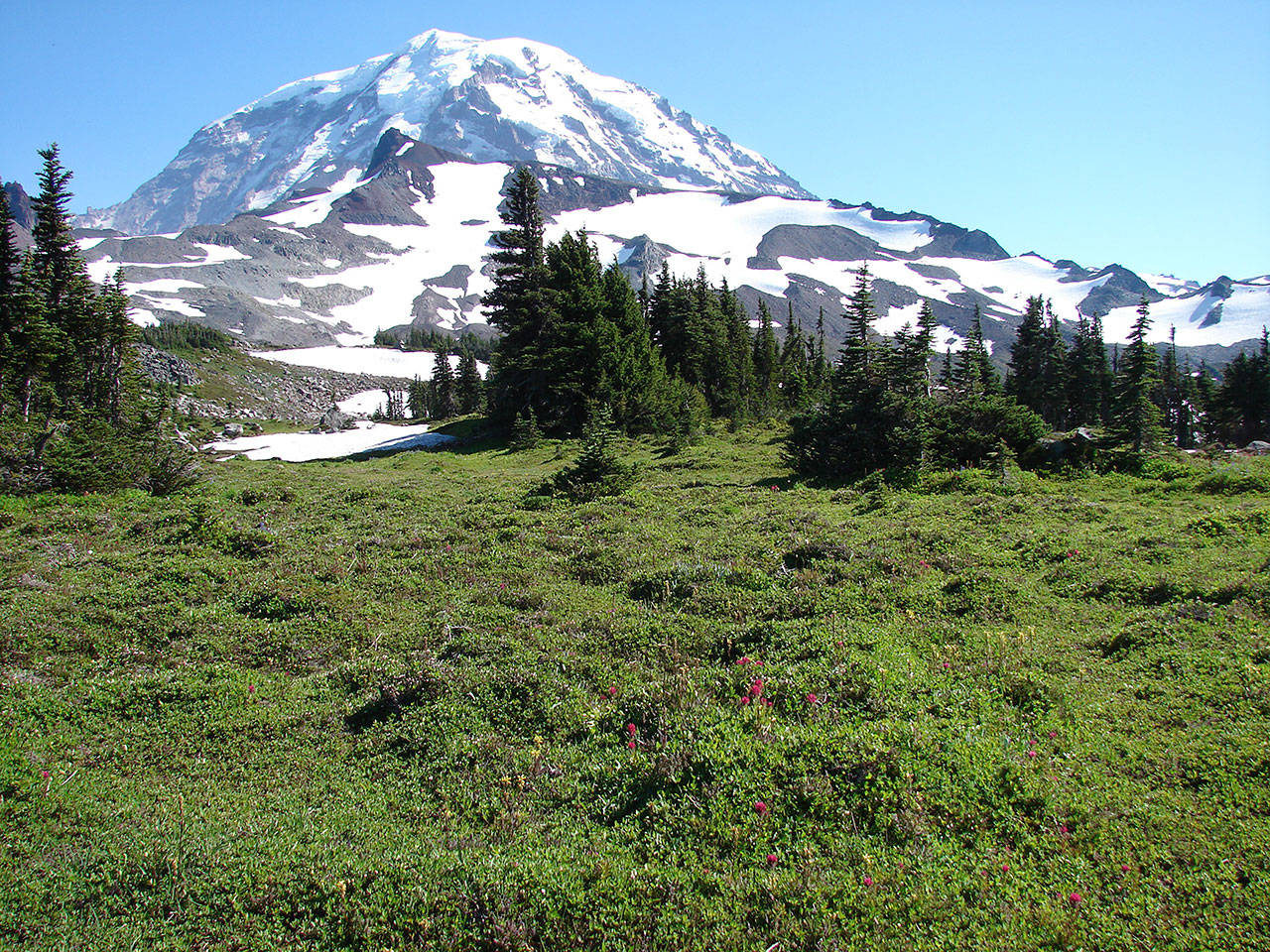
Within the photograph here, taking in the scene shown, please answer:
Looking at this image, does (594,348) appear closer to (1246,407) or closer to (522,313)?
(522,313)

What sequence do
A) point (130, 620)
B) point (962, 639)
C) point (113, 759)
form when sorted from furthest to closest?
point (130, 620) < point (962, 639) < point (113, 759)

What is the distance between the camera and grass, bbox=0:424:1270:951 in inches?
184

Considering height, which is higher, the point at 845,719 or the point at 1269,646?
the point at 1269,646

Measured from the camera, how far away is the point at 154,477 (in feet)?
75.3

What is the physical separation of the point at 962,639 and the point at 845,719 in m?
3.26

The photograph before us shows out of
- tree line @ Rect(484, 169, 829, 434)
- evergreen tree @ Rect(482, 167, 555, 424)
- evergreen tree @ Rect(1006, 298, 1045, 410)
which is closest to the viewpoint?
tree line @ Rect(484, 169, 829, 434)

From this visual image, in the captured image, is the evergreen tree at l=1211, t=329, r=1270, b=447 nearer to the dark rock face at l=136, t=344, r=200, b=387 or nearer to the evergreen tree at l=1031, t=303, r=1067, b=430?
the evergreen tree at l=1031, t=303, r=1067, b=430

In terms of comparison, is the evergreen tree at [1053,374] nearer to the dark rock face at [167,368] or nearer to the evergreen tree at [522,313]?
the evergreen tree at [522,313]

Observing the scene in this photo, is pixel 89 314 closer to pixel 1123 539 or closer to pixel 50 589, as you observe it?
pixel 50 589

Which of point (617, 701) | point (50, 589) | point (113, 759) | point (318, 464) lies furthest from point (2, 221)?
point (617, 701)

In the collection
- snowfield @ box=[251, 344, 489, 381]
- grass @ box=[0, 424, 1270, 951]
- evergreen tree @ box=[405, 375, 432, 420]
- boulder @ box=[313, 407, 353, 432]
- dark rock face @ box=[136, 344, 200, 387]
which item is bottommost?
grass @ box=[0, 424, 1270, 951]

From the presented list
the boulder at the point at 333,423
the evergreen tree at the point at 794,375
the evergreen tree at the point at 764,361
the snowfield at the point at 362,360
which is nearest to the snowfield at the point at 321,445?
the boulder at the point at 333,423

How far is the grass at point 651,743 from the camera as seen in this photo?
15.3 feet

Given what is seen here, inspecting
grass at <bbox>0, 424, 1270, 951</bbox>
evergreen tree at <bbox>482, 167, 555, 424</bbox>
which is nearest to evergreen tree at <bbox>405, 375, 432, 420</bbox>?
evergreen tree at <bbox>482, 167, 555, 424</bbox>
